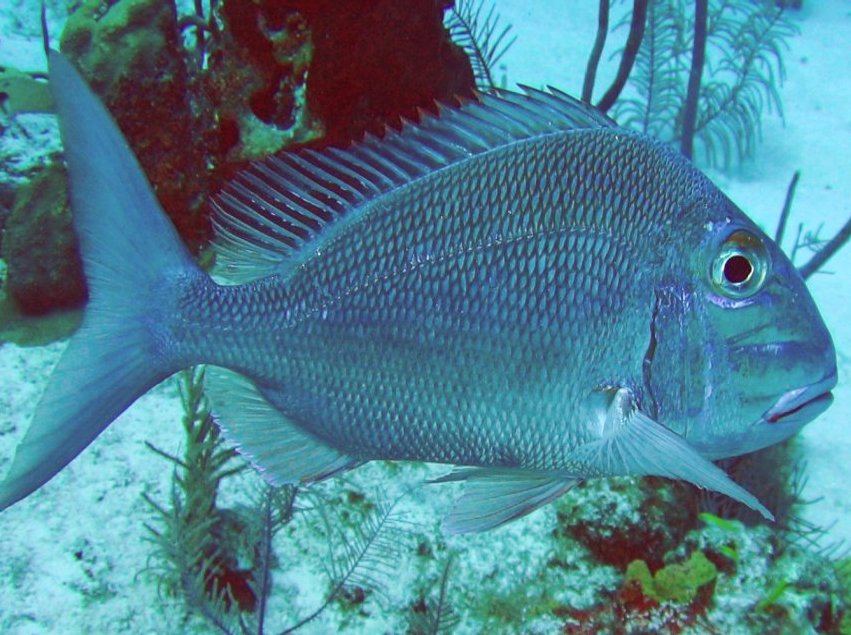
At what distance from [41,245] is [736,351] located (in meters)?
4.17

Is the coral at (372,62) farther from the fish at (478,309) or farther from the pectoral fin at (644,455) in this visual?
the pectoral fin at (644,455)

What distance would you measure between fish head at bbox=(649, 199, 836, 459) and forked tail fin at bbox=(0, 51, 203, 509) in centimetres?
132

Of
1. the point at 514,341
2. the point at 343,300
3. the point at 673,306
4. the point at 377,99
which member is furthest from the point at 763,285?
the point at 377,99

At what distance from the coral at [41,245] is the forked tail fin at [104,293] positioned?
9.36 feet

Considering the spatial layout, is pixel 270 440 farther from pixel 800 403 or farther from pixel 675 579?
pixel 675 579

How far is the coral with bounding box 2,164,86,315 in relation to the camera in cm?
417

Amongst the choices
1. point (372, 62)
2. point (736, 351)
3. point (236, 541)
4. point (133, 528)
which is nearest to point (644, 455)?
point (736, 351)

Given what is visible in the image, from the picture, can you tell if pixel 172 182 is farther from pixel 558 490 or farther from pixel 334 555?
pixel 558 490

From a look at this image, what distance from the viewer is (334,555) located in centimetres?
308

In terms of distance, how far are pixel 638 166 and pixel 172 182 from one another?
10.9 feet

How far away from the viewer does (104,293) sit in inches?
68.7

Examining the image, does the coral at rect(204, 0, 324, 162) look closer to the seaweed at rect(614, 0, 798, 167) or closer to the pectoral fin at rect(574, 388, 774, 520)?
the pectoral fin at rect(574, 388, 774, 520)

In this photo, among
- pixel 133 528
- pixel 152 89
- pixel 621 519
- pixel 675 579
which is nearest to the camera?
pixel 675 579

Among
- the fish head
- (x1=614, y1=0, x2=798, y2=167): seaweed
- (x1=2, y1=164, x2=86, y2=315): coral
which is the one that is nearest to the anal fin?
the fish head
